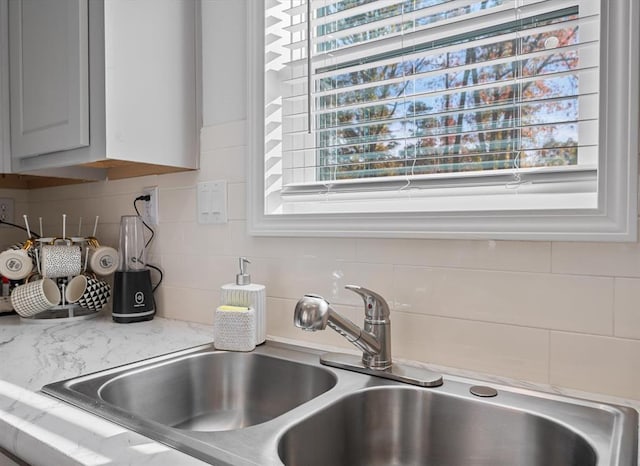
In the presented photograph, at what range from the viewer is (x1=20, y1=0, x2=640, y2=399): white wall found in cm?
92

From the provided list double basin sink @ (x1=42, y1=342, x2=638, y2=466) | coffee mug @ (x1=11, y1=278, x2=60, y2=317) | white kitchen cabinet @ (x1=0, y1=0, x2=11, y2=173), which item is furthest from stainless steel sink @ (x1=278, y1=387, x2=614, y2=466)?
white kitchen cabinet @ (x1=0, y1=0, x2=11, y2=173)

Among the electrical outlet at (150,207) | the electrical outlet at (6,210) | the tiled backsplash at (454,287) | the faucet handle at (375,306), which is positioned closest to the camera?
the tiled backsplash at (454,287)

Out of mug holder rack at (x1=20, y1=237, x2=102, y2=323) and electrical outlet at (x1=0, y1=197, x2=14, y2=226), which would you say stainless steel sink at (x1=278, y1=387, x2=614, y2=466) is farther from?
electrical outlet at (x1=0, y1=197, x2=14, y2=226)

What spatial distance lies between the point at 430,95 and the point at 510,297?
1.58 feet

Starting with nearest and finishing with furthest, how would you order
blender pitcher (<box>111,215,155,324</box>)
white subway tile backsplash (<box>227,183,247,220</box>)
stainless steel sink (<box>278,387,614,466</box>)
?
stainless steel sink (<box>278,387,614,466</box>) < white subway tile backsplash (<box>227,183,247,220</box>) < blender pitcher (<box>111,215,155,324</box>)

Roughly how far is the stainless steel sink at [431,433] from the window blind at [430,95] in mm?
446

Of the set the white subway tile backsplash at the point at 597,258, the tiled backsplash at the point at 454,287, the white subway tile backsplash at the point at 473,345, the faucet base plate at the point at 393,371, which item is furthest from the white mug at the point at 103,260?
the white subway tile backsplash at the point at 597,258

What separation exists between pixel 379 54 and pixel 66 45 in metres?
0.87

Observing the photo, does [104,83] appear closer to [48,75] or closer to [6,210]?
[48,75]

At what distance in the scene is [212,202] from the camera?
1.50 metres

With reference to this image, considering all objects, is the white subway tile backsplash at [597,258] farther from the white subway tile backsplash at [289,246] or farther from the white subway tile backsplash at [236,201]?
the white subway tile backsplash at [236,201]

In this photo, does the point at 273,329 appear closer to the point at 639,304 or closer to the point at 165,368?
the point at 165,368

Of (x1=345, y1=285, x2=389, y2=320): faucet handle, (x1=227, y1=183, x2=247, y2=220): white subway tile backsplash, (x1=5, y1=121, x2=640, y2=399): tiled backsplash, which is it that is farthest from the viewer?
(x1=227, y1=183, x2=247, y2=220): white subway tile backsplash

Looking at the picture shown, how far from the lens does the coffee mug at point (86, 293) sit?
63.9 inches
